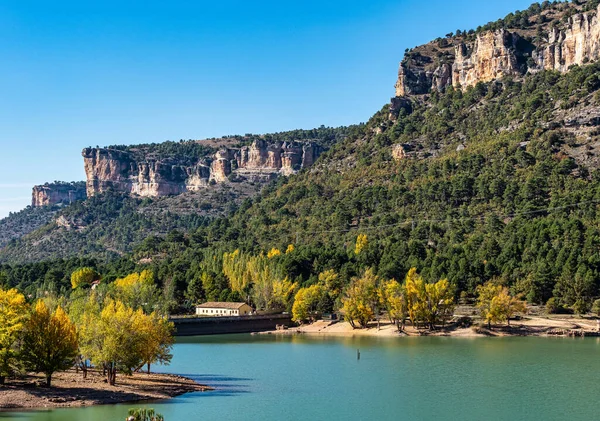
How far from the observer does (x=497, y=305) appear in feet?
309

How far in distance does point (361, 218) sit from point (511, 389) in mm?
90322

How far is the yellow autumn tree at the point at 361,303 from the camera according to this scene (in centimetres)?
9981

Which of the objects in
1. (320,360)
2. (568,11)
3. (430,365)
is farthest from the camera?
(568,11)

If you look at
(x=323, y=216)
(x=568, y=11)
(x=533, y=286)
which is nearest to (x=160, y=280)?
(x=323, y=216)

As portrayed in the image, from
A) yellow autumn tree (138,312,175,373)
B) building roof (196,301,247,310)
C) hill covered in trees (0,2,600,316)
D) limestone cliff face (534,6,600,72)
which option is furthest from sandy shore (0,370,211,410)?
limestone cliff face (534,6,600,72)

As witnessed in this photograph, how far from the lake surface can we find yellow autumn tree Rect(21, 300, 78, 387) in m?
5.03

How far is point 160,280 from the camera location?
129 meters

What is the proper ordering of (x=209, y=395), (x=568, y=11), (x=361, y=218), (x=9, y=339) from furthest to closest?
(x=568, y=11)
(x=361, y=218)
(x=209, y=395)
(x=9, y=339)

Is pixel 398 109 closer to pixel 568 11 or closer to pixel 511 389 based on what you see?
pixel 568 11

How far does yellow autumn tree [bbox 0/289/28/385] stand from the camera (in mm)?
52053

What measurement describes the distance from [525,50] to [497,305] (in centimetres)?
10132

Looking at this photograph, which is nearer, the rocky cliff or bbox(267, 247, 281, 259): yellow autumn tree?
bbox(267, 247, 281, 259): yellow autumn tree

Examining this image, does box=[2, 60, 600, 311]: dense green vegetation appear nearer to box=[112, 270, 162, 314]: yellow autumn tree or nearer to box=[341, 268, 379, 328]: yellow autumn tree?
box=[112, 270, 162, 314]: yellow autumn tree

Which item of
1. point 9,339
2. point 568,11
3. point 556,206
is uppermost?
point 568,11
